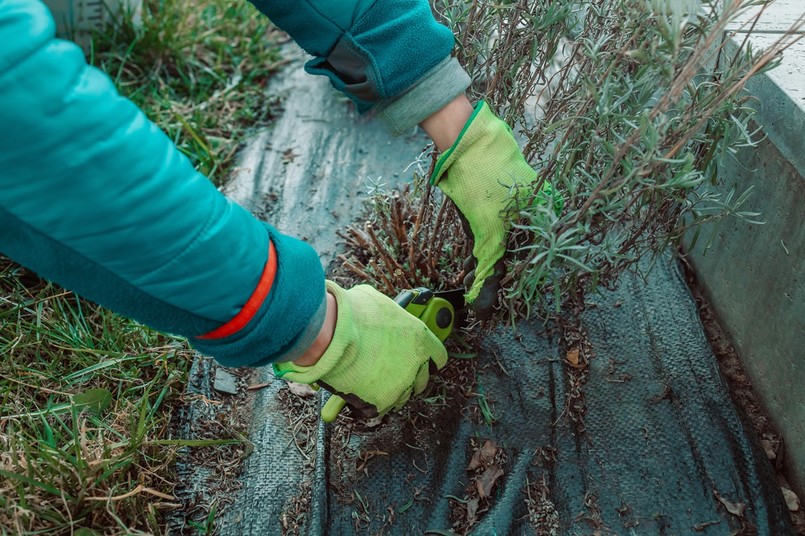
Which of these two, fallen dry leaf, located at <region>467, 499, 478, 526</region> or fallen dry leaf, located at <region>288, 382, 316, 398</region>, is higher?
fallen dry leaf, located at <region>467, 499, 478, 526</region>

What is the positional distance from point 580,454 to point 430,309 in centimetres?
50

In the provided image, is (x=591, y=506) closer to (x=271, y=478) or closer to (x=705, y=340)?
(x=705, y=340)

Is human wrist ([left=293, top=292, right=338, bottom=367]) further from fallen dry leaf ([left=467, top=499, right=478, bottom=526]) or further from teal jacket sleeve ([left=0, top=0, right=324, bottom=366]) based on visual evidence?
fallen dry leaf ([left=467, top=499, right=478, bottom=526])

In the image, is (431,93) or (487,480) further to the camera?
(487,480)

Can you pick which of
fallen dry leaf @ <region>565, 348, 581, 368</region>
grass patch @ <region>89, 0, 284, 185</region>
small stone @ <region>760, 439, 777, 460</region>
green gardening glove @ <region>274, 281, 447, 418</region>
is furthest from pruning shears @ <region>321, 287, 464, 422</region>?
grass patch @ <region>89, 0, 284, 185</region>

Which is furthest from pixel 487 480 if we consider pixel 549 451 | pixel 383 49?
pixel 383 49

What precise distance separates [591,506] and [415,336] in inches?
21.6

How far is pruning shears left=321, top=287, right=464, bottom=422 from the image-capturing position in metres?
1.70

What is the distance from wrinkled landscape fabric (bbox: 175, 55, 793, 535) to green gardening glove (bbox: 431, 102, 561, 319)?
1.43ft

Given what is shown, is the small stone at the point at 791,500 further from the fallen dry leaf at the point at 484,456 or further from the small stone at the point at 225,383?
the small stone at the point at 225,383

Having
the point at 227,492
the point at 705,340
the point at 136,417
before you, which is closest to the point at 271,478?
the point at 227,492

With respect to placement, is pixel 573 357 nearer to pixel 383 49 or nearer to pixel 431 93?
pixel 431 93

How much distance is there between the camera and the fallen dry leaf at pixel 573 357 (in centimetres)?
191

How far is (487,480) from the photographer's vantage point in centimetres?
169
